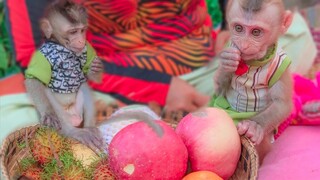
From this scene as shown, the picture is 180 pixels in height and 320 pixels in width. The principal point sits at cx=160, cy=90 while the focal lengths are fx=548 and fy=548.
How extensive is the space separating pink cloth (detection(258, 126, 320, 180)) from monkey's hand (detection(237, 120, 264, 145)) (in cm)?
12

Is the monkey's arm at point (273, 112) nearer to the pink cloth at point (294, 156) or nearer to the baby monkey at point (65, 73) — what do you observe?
the pink cloth at point (294, 156)

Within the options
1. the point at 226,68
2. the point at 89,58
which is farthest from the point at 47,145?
the point at 226,68

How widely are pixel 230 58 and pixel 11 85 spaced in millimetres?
712

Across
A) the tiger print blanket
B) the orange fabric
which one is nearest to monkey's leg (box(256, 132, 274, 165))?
the tiger print blanket

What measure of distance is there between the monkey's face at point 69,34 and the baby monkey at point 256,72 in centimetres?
24

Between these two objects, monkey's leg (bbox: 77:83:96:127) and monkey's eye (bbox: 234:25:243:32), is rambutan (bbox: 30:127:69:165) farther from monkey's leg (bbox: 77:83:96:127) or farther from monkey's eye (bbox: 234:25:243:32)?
monkey's eye (bbox: 234:25:243:32)

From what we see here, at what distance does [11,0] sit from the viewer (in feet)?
4.54

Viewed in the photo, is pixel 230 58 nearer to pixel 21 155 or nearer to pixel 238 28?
pixel 238 28

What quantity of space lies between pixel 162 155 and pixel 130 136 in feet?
0.19

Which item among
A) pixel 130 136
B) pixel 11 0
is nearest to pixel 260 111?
pixel 130 136

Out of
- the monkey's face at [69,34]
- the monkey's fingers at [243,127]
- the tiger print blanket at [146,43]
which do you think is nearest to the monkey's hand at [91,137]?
the monkey's face at [69,34]

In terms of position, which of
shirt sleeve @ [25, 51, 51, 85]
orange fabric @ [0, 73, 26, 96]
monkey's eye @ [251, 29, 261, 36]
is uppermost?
monkey's eye @ [251, 29, 261, 36]

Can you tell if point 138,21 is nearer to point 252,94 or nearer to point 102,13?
point 102,13

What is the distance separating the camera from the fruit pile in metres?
0.81
